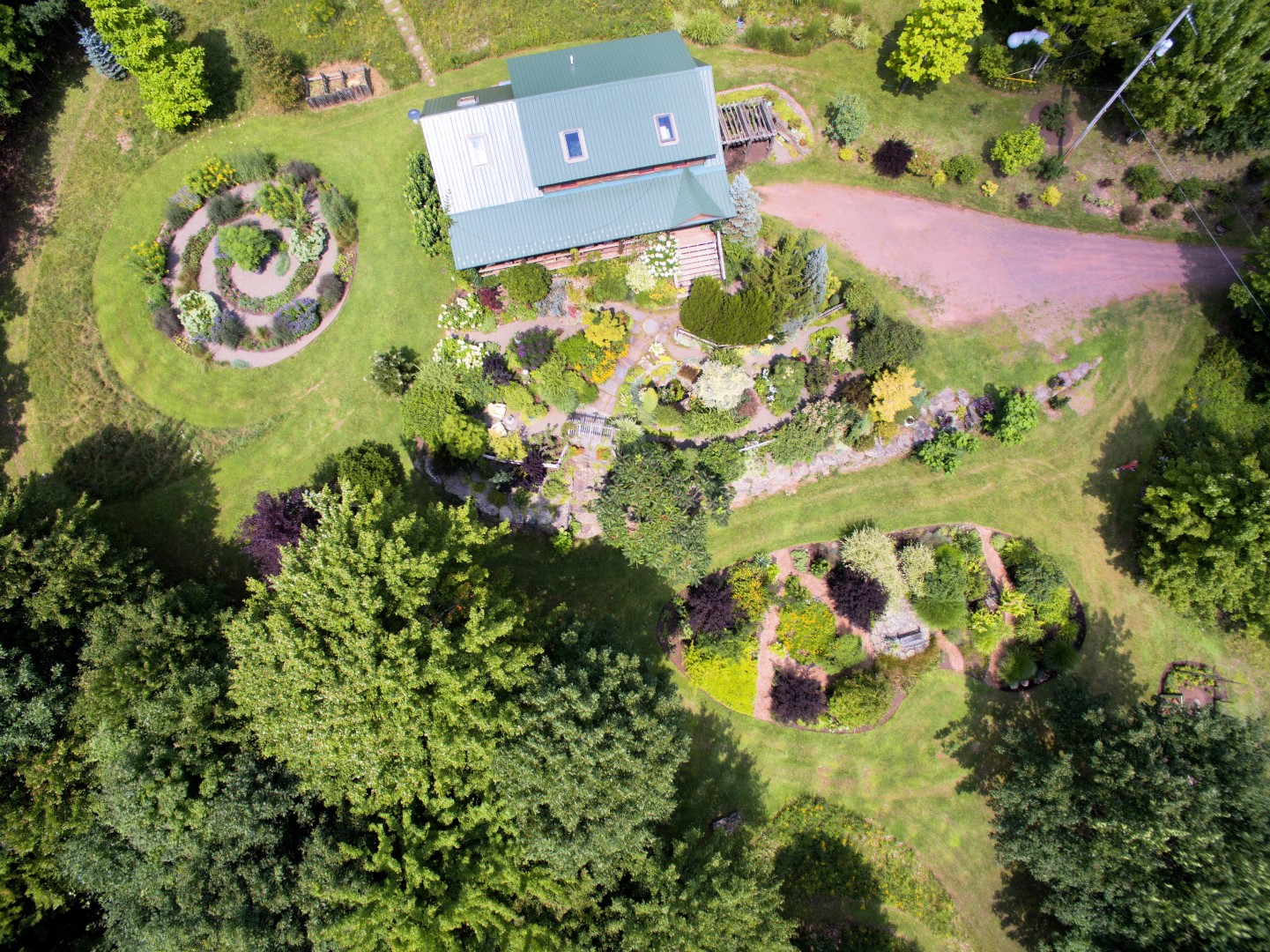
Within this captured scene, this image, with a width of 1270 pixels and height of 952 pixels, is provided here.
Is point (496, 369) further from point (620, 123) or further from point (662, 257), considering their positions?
point (620, 123)

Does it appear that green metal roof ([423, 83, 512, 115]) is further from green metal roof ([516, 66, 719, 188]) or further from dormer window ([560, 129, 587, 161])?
dormer window ([560, 129, 587, 161])

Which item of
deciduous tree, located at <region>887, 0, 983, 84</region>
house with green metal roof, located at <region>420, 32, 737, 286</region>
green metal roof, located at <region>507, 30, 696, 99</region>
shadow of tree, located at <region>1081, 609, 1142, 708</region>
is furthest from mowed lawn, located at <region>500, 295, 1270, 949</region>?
green metal roof, located at <region>507, 30, 696, 99</region>

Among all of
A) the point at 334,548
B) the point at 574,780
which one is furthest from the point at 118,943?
the point at 574,780

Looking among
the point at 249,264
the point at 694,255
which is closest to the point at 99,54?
the point at 249,264

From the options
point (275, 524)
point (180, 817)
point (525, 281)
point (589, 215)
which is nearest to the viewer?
point (180, 817)

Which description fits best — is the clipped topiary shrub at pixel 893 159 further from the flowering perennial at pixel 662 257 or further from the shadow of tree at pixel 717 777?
the shadow of tree at pixel 717 777

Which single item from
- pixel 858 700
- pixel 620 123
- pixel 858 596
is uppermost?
pixel 620 123

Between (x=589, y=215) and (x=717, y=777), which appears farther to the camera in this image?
(x=589, y=215)
